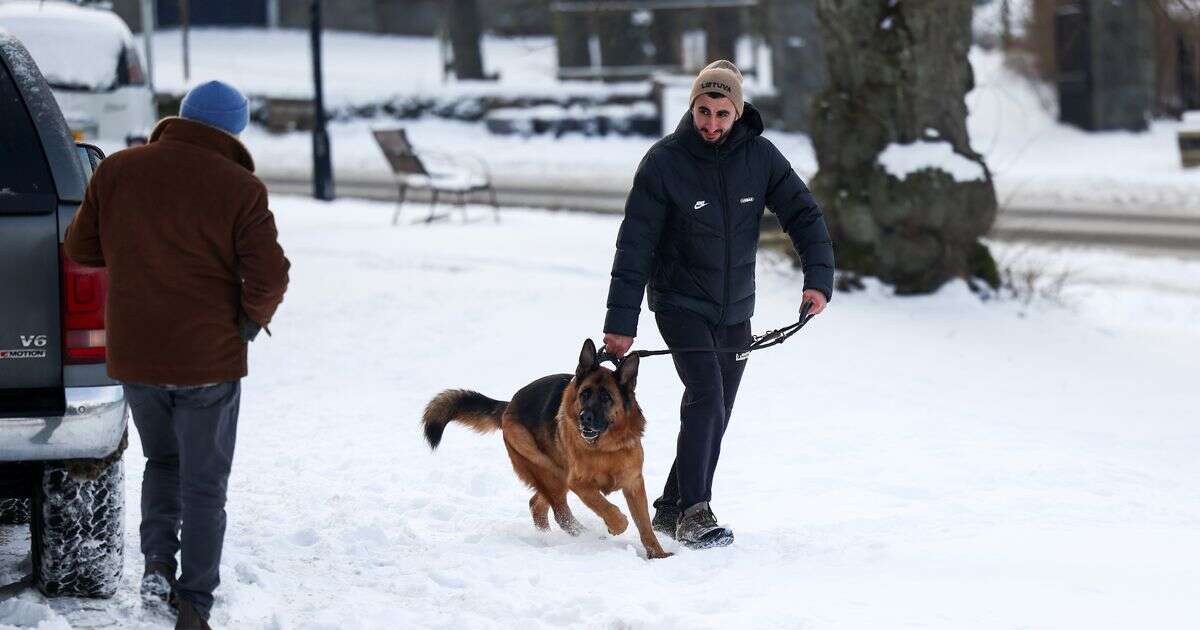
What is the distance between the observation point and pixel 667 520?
6.22m

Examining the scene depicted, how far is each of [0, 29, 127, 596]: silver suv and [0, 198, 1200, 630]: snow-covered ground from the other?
0.93 feet

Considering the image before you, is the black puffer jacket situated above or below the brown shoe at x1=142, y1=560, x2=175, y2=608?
above

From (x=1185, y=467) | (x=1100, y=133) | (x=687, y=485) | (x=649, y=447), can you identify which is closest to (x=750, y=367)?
(x=649, y=447)

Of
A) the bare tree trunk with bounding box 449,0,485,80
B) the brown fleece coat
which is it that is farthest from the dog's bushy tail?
the bare tree trunk with bounding box 449,0,485,80

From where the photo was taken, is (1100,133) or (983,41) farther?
(983,41)

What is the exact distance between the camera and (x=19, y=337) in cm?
461

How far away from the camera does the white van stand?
15562mm

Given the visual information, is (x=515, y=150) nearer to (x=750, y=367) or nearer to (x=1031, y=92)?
(x=1031, y=92)

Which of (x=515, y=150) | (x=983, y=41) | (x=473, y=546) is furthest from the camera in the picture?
(x=983, y=41)

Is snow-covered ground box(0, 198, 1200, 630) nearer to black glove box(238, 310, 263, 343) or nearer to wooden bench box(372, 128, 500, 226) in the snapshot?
black glove box(238, 310, 263, 343)

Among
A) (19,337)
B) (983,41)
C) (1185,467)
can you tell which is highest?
(983,41)

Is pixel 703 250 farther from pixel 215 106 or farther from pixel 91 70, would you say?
pixel 91 70

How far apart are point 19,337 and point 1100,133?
25563mm

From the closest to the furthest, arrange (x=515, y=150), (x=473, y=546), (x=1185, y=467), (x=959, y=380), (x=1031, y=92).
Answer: (x=473, y=546) → (x=1185, y=467) → (x=959, y=380) → (x=515, y=150) → (x=1031, y=92)
